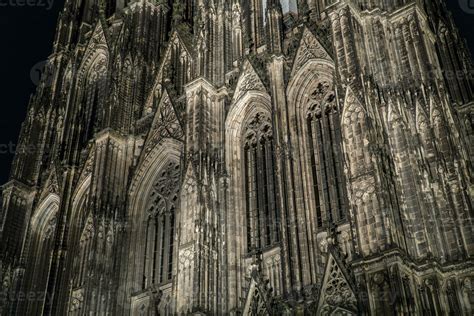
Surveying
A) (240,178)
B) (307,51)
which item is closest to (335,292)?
(240,178)

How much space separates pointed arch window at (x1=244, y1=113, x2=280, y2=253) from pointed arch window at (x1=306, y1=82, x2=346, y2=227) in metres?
1.62

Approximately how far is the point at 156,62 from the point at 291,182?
46.9ft

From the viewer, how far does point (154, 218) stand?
2717 centimetres

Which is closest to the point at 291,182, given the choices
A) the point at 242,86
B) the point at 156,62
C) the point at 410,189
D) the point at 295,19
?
the point at 410,189

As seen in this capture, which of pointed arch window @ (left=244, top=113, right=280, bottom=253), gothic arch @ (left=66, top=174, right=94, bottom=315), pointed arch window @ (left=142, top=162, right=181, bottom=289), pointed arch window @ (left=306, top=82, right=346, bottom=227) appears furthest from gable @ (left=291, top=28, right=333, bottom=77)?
gothic arch @ (left=66, top=174, right=94, bottom=315)

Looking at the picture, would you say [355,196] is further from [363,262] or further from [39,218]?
[39,218]

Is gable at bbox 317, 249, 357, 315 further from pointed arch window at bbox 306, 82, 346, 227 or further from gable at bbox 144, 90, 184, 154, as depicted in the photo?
gable at bbox 144, 90, 184, 154

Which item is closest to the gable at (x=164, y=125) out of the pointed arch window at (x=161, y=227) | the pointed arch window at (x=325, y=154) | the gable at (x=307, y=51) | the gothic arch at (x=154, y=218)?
the gothic arch at (x=154, y=218)

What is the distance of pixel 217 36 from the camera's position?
A: 2875 centimetres

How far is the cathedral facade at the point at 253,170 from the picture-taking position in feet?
59.6

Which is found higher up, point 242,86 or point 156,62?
point 156,62

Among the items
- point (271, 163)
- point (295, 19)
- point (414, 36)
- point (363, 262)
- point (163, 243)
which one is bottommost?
point (363, 262)

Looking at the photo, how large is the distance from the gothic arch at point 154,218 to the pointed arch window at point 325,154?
6.02 m

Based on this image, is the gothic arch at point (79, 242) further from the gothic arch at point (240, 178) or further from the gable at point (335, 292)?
the gable at point (335, 292)
